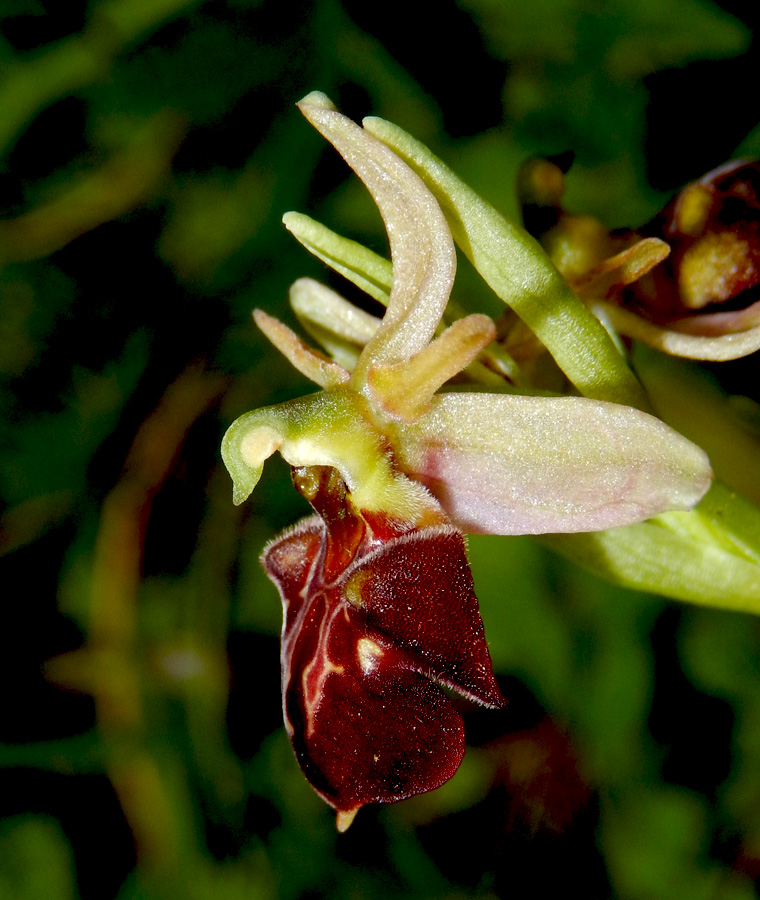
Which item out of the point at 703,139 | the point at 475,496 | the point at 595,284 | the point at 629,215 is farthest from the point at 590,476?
the point at 703,139

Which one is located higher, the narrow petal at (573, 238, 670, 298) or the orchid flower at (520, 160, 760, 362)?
the narrow petal at (573, 238, 670, 298)

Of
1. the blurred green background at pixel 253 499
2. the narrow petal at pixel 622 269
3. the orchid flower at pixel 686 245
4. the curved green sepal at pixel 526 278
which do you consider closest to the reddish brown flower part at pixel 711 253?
the orchid flower at pixel 686 245

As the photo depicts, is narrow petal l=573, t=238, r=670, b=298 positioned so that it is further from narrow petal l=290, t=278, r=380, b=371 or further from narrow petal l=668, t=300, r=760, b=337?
narrow petal l=290, t=278, r=380, b=371

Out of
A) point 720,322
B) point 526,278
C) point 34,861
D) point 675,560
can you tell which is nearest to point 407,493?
point 526,278

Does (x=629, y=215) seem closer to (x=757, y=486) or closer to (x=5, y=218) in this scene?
(x=757, y=486)

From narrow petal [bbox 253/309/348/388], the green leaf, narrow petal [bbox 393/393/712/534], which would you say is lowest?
the green leaf

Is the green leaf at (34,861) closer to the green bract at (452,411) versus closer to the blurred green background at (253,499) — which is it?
the blurred green background at (253,499)

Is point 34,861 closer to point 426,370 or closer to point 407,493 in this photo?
point 407,493

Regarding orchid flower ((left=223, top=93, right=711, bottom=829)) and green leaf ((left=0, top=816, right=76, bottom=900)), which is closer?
orchid flower ((left=223, top=93, right=711, bottom=829))

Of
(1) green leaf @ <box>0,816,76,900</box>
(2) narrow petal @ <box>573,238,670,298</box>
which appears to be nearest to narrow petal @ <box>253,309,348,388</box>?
(2) narrow petal @ <box>573,238,670,298</box>
